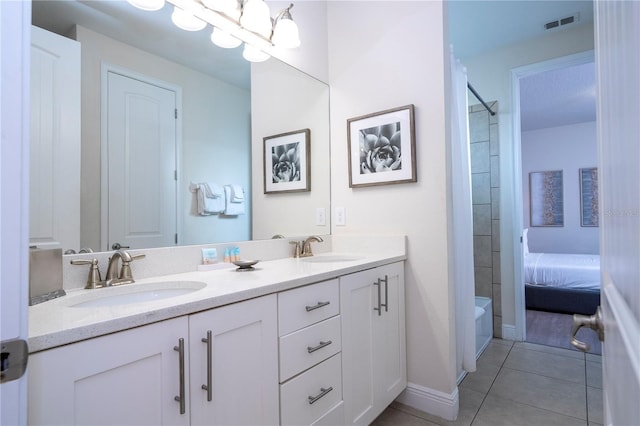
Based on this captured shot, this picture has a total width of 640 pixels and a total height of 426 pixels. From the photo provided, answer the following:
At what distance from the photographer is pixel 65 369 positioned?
0.65 metres

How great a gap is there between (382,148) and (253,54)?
91 centimetres

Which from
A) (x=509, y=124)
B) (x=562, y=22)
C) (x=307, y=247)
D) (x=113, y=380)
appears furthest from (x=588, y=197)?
(x=113, y=380)

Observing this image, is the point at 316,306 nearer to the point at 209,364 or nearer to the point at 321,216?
the point at 209,364

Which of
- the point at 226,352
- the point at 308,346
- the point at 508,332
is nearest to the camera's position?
the point at 226,352

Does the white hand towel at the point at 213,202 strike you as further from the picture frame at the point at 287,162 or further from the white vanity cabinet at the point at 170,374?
the white vanity cabinet at the point at 170,374


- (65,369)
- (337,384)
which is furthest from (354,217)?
(65,369)

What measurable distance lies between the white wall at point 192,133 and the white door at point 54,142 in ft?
0.10

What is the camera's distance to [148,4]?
1.34 metres

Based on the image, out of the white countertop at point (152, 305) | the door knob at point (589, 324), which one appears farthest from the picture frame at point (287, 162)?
the door knob at point (589, 324)

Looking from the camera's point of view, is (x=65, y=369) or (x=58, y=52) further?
(x=58, y=52)

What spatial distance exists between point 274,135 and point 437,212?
106 cm

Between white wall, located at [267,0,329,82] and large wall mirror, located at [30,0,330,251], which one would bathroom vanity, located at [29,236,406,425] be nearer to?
large wall mirror, located at [30,0,330,251]

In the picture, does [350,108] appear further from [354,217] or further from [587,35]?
[587,35]

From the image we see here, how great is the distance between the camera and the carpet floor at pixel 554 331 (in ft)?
8.79
